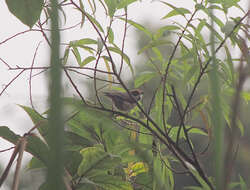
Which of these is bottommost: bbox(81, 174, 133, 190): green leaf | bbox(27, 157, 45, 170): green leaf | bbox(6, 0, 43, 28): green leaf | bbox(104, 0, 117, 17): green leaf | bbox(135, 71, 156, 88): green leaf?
bbox(81, 174, 133, 190): green leaf

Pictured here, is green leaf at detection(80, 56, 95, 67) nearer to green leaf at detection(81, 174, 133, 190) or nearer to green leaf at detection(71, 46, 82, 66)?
green leaf at detection(71, 46, 82, 66)

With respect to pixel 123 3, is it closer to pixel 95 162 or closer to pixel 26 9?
pixel 26 9

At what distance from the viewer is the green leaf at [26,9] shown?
0.65 m

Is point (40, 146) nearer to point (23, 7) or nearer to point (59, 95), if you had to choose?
point (23, 7)

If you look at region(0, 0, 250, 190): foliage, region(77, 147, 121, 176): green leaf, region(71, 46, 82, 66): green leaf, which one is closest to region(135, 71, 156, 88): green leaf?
region(0, 0, 250, 190): foliage

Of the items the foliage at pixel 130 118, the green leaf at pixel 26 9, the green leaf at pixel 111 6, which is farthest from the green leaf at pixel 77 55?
the green leaf at pixel 26 9

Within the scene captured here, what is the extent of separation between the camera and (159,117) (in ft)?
2.78

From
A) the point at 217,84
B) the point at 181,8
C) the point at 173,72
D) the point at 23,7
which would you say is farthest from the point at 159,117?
the point at 217,84

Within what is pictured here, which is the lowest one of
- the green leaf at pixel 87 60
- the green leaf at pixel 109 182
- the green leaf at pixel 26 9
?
the green leaf at pixel 109 182

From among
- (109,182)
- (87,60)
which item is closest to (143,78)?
(87,60)

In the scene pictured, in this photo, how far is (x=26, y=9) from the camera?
65cm

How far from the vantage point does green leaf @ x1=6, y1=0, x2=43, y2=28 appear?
647 mm

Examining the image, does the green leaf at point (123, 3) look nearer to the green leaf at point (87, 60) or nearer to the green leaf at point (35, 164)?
the green leaf at point (87, 60)

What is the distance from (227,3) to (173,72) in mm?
235
